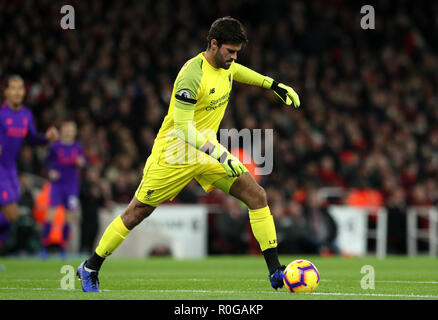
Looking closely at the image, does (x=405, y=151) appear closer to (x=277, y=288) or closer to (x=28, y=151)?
(x=28, y=151)

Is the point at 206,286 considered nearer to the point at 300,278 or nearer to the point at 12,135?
the point at 300,278

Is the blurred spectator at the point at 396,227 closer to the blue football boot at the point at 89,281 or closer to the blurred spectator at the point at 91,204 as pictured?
the blurred spectator at the point at 91,204

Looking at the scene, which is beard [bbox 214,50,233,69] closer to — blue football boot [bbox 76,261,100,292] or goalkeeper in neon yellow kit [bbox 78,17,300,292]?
goalkeeper in neon yellow kit [bbox 78,17,300,292]

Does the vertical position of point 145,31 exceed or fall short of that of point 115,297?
it exceeds it

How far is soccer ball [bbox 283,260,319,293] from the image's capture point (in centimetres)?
686

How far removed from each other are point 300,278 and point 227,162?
1.15 meters

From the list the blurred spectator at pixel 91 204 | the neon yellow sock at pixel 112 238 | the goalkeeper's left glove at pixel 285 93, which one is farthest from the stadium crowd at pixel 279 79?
the neon yellow sock at pixel 112 238

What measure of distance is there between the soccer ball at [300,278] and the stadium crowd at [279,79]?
31.3 ft

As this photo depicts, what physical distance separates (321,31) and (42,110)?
9077 mm

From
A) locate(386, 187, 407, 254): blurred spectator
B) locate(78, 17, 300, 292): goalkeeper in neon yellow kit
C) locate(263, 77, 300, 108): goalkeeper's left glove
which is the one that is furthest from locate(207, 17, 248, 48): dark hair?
locate(386, 187, 407, 254): blurred spectator

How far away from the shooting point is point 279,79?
2131 centimetres

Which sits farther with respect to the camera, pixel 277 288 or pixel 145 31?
pixel 145 31
